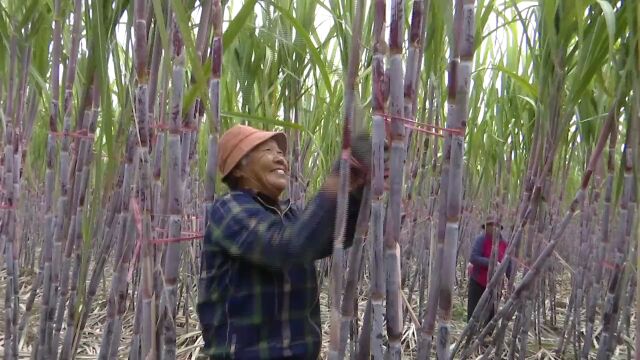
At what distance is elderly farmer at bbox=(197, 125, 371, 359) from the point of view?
0.77 metres

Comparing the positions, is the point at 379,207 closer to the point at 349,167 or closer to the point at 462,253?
the point at 349,167

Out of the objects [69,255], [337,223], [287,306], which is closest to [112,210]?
[69,255]

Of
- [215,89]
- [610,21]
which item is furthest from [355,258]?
[610,21]

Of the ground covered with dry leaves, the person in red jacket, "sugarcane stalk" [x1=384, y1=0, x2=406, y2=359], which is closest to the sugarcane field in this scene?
"sugarcane stalk" [x1=384, y1=0, x2=406, y2=359]

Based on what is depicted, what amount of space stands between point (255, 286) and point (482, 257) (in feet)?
6.26

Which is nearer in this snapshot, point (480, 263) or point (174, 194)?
point (174, 194)

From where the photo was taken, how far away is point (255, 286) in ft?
2.78

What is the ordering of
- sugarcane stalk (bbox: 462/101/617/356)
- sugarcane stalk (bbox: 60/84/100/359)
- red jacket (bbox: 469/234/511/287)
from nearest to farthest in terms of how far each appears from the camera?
sugarcane stalk (bbox: 462/101/617/356)
sugarcane stalk (bbox: 60/84/100/359)
red jacket (bbox: 469/234/511/287)

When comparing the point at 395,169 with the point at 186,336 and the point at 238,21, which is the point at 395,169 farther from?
the point at 186,336

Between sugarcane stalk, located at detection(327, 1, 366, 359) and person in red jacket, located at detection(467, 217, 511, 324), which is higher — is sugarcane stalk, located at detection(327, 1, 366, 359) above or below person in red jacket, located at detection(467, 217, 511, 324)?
above

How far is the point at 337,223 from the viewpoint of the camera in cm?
62

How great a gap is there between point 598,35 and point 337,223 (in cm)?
64

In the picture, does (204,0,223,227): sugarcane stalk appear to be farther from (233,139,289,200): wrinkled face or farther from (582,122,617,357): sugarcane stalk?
(582,122,617,357): sugarcane stalk

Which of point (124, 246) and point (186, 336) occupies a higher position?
point (124, 246)
